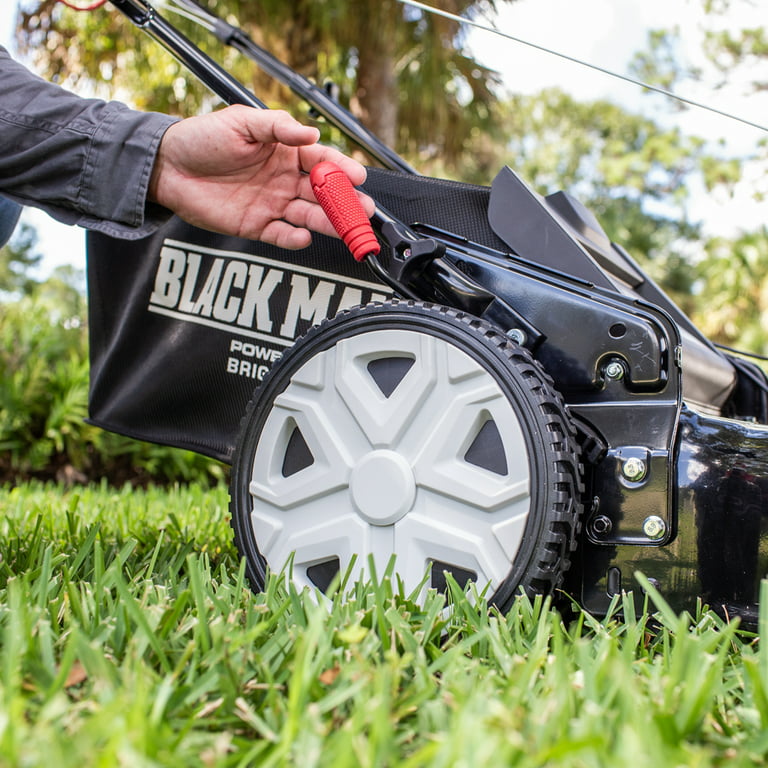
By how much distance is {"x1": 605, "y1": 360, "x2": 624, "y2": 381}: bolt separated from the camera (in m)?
1.02

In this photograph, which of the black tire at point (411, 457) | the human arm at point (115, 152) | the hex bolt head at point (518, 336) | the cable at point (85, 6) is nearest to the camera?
the black tire at point (411, 457)

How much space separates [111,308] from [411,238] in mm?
756

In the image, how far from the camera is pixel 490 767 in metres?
0.45

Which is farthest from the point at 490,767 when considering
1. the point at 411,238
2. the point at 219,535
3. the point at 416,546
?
the point at 219,535

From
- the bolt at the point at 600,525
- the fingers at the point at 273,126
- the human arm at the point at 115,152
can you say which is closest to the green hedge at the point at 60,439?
the human arm at the point at 115,152

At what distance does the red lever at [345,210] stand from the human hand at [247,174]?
0.19ft

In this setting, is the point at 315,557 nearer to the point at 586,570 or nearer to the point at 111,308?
the point at 586,570

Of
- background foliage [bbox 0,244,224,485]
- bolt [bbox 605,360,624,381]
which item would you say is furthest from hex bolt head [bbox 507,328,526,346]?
background foliage [bbox 0,244,224,485]

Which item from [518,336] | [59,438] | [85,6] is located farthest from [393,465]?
[59,438]

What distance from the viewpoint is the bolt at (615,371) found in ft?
3.34

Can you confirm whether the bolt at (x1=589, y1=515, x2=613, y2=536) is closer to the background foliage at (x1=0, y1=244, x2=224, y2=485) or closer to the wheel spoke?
the wheel spoke

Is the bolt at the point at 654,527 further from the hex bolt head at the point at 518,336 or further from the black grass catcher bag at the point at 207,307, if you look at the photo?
the black grass catcher bag at the point at 207,307

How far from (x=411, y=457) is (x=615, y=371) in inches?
11.6

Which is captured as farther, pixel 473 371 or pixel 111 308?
pixel 111 308
